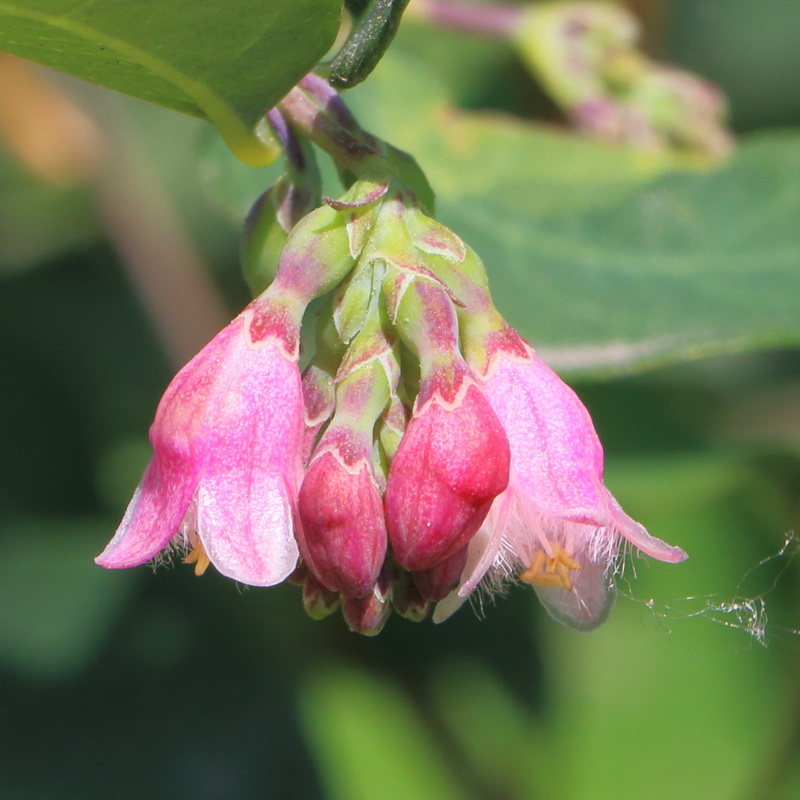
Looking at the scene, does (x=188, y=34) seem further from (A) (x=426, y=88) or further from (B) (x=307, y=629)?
(B) (x=307, y=629)

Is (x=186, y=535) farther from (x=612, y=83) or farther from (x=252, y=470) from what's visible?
(x=612, y=83)

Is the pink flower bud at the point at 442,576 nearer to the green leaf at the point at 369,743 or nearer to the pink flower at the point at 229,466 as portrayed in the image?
the pink flower at the point at 229,466

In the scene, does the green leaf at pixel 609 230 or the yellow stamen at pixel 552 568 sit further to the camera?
the green leaf at pixel 609 230

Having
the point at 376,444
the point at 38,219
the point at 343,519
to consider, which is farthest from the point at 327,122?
the point at 38,219

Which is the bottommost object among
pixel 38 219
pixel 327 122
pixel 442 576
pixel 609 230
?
pixel 38 219

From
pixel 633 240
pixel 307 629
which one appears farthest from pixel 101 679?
pixel 633 240

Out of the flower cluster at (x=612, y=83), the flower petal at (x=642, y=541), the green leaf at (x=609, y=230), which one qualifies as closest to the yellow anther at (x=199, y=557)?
the flower petal at (x=642, y=541)
